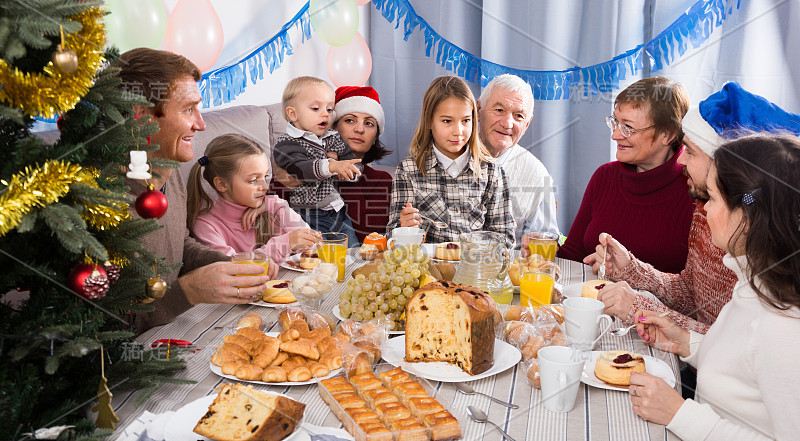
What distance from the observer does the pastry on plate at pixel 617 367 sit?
3.85ft

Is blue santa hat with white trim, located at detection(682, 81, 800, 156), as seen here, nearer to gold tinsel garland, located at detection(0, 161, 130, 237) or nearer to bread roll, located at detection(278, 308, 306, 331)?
bread roll, located at detection(278, 308, 306, 331)

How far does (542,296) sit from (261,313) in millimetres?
716

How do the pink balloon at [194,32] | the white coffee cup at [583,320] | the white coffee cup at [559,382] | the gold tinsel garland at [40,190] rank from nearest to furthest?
the gold tinsel garland at [40,190] → the white coffee cup at [559,382] → the white coffee cup at [583,320] → the pink balloon at [194,32]

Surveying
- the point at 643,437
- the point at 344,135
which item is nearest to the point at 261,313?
the point at 643,437

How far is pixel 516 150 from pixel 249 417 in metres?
2.62

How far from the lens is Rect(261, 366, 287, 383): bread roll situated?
3.83 feet

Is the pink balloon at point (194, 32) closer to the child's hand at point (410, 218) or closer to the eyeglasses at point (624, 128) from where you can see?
the child's hand at point (410, 218)

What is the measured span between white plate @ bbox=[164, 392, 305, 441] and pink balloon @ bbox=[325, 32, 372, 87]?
3.00m

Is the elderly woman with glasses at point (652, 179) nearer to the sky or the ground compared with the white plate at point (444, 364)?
nearer to the sky

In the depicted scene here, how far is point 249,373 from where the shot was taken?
3.85ft

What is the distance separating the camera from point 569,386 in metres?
1.08

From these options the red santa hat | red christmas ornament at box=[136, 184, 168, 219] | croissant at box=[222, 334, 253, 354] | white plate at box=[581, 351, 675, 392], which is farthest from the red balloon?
the red santa hat

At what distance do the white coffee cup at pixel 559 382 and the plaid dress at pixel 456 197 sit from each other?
5.89 ft

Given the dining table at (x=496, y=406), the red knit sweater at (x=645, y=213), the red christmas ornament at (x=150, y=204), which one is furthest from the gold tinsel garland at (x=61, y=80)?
the red knit sweater at (x=645, y=213)
